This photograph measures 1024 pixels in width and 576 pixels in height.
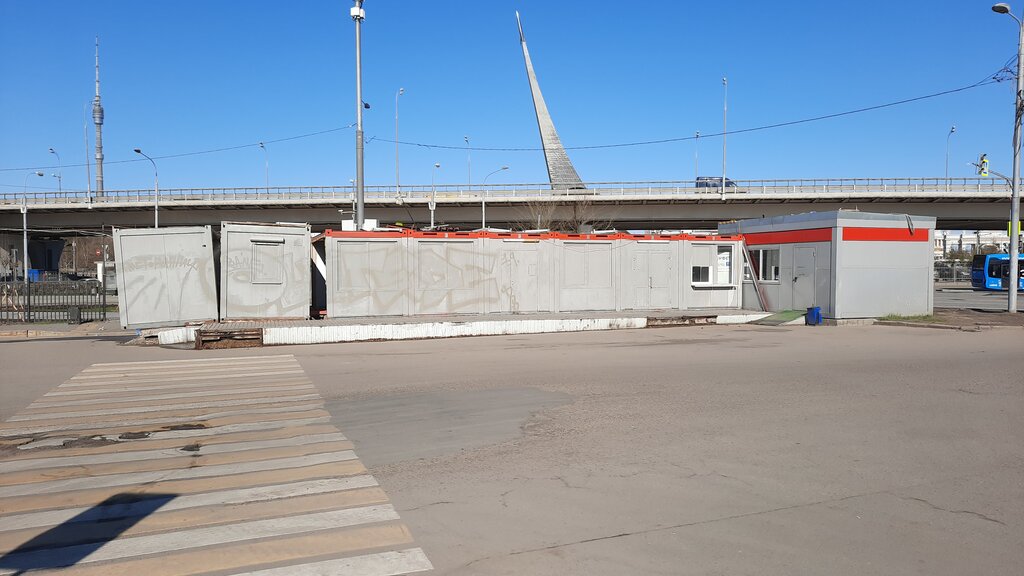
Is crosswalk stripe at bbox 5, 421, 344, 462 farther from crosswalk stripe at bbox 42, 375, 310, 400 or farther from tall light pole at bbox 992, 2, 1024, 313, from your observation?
tall light pole at bbox 992, 2, 1024, 313

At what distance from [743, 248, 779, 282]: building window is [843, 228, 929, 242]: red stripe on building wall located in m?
2.64

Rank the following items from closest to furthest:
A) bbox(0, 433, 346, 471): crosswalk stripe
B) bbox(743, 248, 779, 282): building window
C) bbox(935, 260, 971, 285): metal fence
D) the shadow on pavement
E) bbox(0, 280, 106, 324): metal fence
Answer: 1. the shadow on pavement
2. bbox(0, 433, 346, 471): crosswalk stripe
3. bbox(743, 248, 779, 282): building window
4. bbox(0, 280, 106, 324): metal fence
5. bbox(935, 260, 971, 285): metal fence

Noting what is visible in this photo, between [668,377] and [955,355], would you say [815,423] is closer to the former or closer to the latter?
[668,377]

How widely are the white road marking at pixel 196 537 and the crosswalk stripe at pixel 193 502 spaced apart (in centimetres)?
51

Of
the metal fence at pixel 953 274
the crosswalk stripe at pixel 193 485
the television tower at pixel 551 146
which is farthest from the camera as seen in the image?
the television tower at pixel 551 146

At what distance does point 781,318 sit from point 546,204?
35627 mm

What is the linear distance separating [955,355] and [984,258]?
47.5 metres

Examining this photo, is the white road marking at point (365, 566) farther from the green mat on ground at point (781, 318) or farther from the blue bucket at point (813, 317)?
the blue bucket at point (813, 317)

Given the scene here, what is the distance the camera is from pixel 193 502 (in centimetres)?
529

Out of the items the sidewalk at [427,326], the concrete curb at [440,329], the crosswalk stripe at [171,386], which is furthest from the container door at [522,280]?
the crosswalk stripe at [171,386]

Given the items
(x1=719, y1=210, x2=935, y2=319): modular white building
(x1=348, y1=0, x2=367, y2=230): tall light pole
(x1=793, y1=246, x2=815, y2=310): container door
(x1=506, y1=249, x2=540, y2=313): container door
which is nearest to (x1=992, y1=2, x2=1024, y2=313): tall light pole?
(x1=719, y1=210, x2=935, y2=319): modular white building

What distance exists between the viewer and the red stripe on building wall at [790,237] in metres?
21.7

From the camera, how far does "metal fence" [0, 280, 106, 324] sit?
2472 centimetres

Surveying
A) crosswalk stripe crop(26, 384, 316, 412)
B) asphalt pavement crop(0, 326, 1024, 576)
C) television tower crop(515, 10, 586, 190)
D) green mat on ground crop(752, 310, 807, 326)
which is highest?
television tower crop(515, 10, 586, 190)
